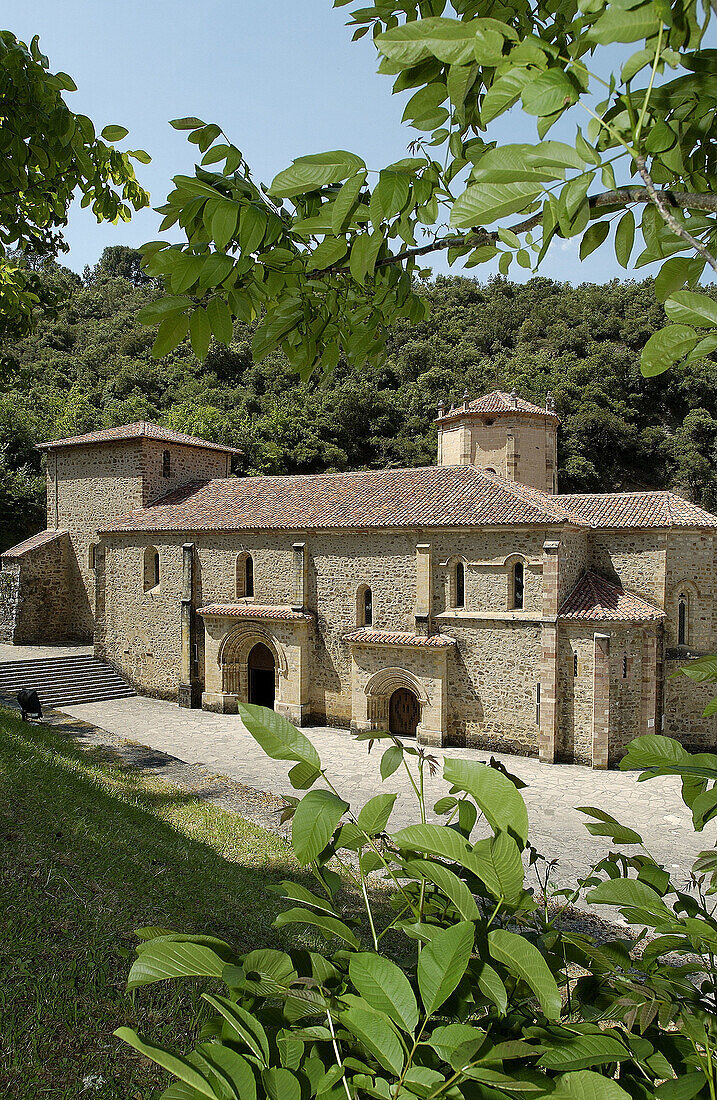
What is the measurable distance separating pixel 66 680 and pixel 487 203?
21506mm

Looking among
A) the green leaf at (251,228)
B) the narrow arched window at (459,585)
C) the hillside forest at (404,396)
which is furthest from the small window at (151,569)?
the green leaf at (251,228)

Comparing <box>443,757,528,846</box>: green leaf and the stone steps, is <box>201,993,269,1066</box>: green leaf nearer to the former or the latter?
Answer: <box>443,757,528,846</box>: green leaf

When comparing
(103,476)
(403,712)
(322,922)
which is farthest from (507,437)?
(322,922)

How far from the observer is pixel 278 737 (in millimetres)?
1095

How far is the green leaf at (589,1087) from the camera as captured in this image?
0.82 meters

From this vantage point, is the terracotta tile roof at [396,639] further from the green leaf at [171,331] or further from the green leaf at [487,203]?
the green leaf at [487,203]

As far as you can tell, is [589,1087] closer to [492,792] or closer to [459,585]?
[492,792]

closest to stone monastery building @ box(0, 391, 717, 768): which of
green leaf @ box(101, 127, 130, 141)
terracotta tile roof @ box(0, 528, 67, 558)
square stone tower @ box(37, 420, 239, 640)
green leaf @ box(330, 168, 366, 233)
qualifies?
square stone tower @ box(37, 420, 239, 640)

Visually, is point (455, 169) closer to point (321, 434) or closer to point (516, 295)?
point (321, 434)

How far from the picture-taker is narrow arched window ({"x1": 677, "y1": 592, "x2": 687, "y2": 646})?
51.2 ft

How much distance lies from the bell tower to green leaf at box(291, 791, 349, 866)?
759 inches

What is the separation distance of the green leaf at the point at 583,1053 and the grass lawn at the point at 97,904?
1.36 m

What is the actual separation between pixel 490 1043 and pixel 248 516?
18640mm

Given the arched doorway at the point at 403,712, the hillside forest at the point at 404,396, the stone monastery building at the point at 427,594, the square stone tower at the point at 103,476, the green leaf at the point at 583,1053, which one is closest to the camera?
the green leaf at the point at 583,1053
